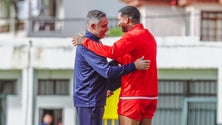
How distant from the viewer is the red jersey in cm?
849

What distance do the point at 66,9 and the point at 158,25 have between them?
12.5 ft

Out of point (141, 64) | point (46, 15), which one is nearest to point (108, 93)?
point (141, 64)

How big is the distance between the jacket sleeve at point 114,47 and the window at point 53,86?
20.8 metres

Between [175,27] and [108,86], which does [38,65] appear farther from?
[108,86]

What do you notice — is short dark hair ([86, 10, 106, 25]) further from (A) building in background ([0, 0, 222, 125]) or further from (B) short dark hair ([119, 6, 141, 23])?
(A) building in background ([0, 0, 222, 125])

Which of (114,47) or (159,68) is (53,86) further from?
(114,47)

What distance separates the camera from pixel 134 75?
862cm

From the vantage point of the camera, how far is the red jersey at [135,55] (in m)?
8.49

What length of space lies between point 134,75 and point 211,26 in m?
21.6

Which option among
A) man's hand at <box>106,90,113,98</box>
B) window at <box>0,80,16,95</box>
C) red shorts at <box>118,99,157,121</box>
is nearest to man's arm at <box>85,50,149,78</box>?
red shorts at <box>118,99,157,121</box>

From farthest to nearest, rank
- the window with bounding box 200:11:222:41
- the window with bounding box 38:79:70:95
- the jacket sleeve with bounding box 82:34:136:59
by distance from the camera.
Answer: the window with bounding box 200:11:222:41
the window with bounding box 38:79:70:95
the jacket sleeve with bounding box 82:34:136:59

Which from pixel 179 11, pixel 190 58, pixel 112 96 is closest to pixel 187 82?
pixel 190 58

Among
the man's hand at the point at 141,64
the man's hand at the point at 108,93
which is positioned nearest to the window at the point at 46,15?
the man's hand at the point at 108,93

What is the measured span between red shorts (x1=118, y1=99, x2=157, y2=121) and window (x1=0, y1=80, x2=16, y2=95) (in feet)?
69.3
